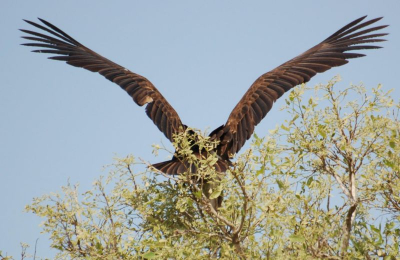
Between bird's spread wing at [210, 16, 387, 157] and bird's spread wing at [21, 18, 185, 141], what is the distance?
23.4 inches

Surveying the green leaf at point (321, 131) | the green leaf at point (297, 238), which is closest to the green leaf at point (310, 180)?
the green leaf at point (321, 131)

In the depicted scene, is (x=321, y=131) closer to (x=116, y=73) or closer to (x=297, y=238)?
(x=297, y=238)

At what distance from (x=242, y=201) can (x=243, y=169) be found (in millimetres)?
254

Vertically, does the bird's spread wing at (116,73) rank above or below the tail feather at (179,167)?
above

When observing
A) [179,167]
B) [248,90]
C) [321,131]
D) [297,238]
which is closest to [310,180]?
[321,131]

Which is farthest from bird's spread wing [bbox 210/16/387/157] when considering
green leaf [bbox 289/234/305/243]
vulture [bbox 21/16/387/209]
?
green leaf [bbox 289/234/305/243]

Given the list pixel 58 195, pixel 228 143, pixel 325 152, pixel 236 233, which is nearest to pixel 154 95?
pixel 228 143

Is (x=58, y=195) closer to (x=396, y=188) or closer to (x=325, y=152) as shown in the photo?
(x=325, y=152)

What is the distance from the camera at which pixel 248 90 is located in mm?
8172

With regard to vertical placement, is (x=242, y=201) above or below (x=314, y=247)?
above

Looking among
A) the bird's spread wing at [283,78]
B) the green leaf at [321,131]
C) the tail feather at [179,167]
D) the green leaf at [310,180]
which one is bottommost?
the green leaf at [310,180]

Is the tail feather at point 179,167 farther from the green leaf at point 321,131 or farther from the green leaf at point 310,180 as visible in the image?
the green leaf at point 321,131

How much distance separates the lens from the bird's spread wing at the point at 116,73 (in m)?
7.47

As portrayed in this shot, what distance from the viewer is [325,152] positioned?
576 centimetres
